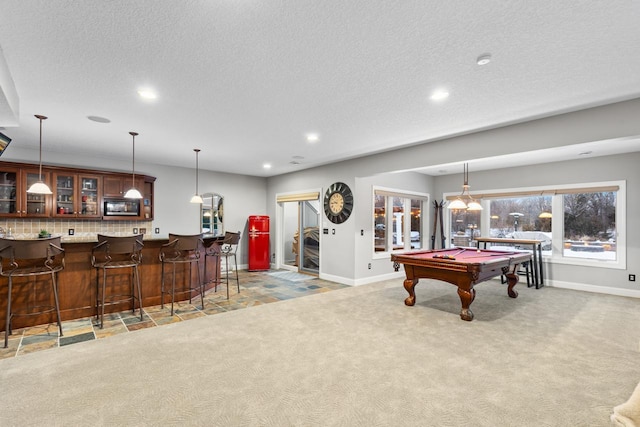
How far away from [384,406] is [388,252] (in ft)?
15.8

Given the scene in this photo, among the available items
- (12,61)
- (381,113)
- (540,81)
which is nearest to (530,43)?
(540,81)

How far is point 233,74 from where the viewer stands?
8.68 feet

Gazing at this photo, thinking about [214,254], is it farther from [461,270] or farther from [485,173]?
[485,173]

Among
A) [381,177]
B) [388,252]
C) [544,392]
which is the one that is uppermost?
[381,177]

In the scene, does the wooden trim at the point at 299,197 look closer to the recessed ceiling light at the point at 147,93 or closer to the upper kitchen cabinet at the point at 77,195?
the upper kitchen cabinet at the point at 77,195

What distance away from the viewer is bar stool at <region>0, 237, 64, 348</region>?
3041mm

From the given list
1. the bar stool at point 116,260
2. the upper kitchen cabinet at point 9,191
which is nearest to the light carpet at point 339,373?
the bar stool at point 116,260

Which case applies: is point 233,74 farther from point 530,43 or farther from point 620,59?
point 620,59

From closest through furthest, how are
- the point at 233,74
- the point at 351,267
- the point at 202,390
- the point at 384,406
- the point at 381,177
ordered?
the point at 384,406 < the point at 202,390 < the point at 233,74 < the point at 351,267 < the point at 381,177

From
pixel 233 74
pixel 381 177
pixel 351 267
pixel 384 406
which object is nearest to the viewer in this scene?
pixel 384 406


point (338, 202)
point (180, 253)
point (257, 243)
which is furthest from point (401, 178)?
point (180, 253)

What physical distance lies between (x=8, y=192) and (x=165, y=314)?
144 inches

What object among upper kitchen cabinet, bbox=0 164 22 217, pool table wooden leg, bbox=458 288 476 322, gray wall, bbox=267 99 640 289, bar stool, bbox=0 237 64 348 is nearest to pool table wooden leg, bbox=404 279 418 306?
pool table wooden leg, bbox=458 288 476 322

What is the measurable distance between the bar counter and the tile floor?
107 millimetres
